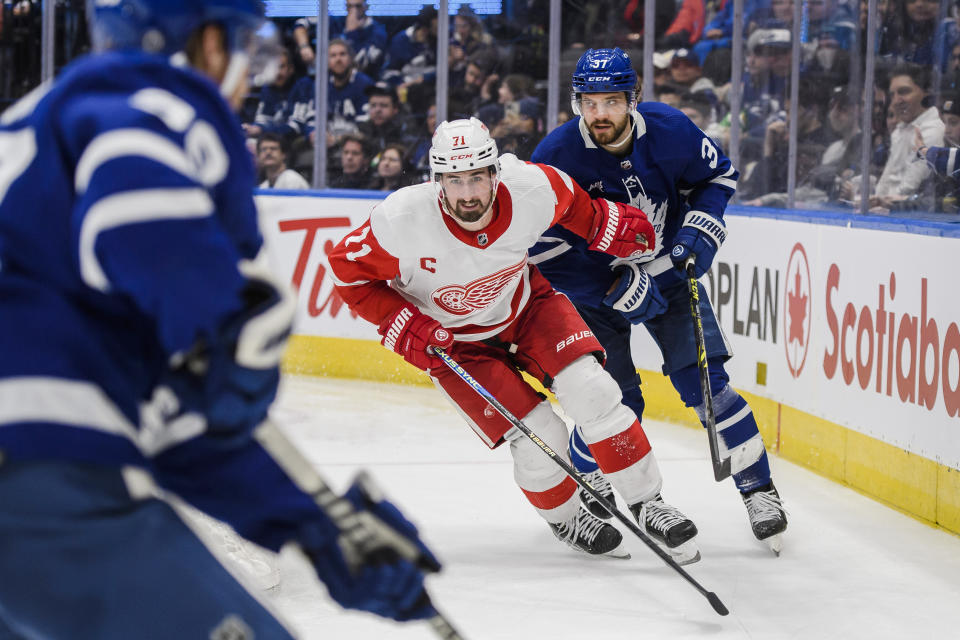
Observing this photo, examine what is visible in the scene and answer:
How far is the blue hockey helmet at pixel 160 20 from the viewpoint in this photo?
118cm

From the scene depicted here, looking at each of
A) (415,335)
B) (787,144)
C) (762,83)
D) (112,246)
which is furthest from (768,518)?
(762,83)

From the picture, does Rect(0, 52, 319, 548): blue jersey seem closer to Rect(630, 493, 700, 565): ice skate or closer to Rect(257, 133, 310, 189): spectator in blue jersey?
Rect(630, 493, 700, 565): ice skate

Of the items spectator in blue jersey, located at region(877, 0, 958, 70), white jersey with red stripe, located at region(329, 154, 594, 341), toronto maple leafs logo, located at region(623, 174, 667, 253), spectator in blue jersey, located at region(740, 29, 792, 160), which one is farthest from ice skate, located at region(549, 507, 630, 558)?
spectator in blue jersey, located at region(740, 29, 792, 160)

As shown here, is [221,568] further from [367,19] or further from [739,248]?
[367,19]

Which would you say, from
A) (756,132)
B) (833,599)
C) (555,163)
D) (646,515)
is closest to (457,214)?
(555,163)

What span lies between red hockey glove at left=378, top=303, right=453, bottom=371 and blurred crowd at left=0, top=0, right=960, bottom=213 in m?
1.78

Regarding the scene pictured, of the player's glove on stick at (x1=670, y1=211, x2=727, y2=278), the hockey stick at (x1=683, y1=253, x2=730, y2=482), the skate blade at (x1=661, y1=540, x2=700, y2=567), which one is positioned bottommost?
the skate blade at (x1=661, y1=540, x2=700, y2=567)

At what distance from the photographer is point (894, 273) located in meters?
3.65

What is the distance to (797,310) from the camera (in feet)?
13.9

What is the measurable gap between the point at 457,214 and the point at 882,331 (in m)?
Answer: 1.46

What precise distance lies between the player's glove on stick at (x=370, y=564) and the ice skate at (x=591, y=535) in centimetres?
194

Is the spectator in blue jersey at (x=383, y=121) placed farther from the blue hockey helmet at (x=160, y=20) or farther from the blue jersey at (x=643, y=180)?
the blue hockey helmet at (x=160, y=20)

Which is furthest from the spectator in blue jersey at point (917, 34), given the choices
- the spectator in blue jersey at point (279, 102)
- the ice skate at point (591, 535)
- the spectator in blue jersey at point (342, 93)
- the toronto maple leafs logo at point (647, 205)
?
the spectator in blue jersey at point (279, 102)

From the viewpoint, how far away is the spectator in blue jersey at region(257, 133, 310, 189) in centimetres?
641
